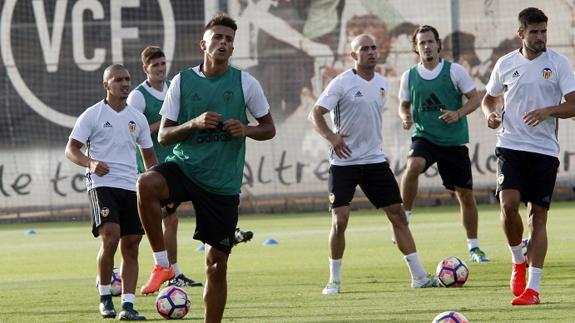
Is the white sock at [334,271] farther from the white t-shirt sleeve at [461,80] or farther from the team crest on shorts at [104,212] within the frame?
the white t-shirt sleeve at [461,80]

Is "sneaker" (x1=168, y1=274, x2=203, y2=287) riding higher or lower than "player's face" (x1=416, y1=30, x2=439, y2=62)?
lower

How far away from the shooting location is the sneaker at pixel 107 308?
33.6 feet

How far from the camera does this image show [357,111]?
39.6ft

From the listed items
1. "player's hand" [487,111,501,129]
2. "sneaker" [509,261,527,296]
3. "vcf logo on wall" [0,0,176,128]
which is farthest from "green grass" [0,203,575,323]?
"vcf logo on wall" [0,0,176,128]

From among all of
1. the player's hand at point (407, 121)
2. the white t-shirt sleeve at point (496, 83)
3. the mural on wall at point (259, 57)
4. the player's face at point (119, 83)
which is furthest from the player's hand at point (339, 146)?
the mural on wall at point (259, 57)

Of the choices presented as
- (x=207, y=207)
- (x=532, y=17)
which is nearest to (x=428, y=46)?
(x=532, y=17)

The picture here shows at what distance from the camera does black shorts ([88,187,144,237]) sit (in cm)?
1046

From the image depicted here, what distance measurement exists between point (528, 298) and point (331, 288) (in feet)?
7.43

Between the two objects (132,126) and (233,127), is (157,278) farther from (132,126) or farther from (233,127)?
(233,127)

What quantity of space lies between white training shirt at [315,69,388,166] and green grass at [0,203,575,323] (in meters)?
1.28

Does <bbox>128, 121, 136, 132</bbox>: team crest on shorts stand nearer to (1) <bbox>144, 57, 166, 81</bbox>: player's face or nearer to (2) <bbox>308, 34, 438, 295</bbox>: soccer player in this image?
(2) <bbox>308, 34, 438, 295</bbox>: soccer player

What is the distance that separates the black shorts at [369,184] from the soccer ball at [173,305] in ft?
7.99

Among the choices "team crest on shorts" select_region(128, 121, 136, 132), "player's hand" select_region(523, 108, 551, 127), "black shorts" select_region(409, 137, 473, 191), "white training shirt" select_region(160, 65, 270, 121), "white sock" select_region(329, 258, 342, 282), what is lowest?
"white sock" select_region(329, 258, 342, 282)

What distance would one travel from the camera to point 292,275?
539 inches
